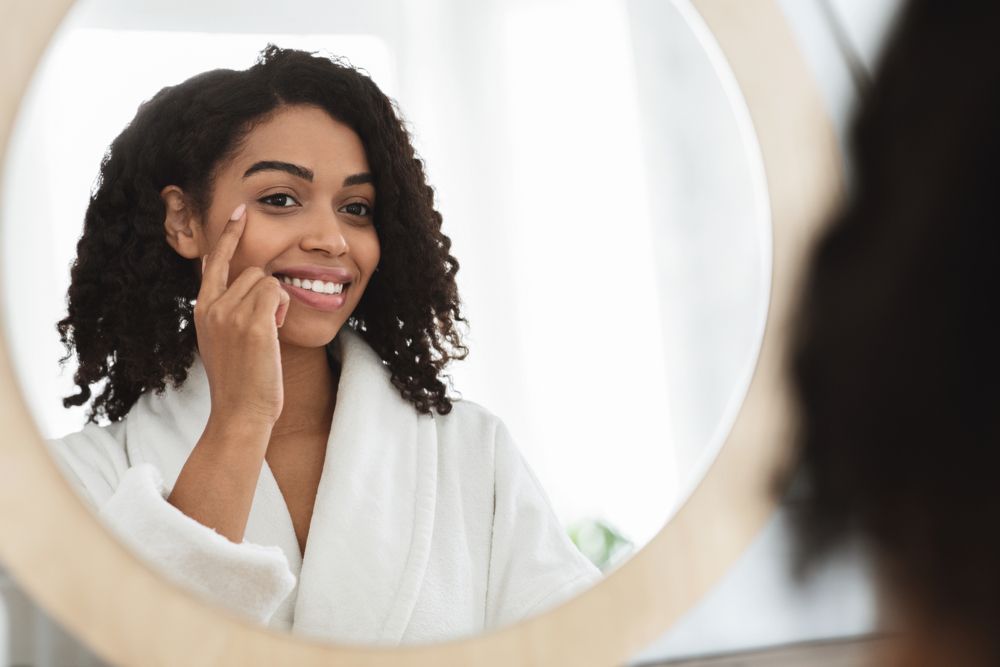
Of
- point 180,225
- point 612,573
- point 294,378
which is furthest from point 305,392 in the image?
point 612,573

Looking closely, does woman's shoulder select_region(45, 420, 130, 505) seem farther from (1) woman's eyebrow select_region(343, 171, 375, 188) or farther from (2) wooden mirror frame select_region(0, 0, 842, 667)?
(1) woman's eyebrow select_region(343, 171, 375, 188)

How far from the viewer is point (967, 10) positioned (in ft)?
0.83

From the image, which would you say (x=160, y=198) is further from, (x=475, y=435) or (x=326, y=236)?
(x=475, y=435)

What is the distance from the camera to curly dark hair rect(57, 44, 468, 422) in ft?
1.77

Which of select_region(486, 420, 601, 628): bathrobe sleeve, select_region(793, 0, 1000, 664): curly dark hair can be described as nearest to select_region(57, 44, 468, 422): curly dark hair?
select_region(486, 420, 601, 628): bathrobe sleeve

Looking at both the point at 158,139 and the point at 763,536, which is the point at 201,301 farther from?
the point at 763,536

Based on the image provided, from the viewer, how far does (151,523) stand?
0.54m

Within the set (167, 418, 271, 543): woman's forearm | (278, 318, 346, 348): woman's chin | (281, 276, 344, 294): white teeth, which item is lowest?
(167, 418, 271, 543): woman's forearm

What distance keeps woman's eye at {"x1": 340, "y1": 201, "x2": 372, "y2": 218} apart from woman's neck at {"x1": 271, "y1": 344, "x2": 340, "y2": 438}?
80 millimetres

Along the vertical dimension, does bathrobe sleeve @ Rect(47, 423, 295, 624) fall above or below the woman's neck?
below

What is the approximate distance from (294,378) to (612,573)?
226 mm

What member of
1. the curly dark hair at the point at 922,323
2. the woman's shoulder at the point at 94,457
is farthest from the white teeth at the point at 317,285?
the curly dark hair at the point at 922,323

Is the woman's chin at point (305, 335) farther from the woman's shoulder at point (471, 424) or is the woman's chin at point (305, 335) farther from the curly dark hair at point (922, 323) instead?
the curly dark hair at point (922, 323)

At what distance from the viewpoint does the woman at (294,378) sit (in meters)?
0.55
